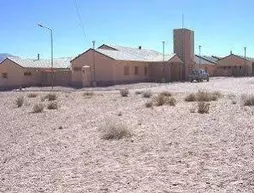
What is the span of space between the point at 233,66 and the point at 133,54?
3282 centimetres

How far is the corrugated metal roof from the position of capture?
195 feet

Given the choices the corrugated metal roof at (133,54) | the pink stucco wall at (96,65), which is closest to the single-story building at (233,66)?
the corrugated metal roof at (133,54)

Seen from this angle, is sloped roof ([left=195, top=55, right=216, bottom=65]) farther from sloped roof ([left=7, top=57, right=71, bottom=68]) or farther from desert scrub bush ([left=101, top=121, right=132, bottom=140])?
desert scrub bush ([left=101, top=121, right=132, bottom=140])

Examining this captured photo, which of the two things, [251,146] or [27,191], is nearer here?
[27,191]

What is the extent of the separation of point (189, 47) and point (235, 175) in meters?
66.2

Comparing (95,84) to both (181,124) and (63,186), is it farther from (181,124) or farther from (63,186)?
(63,186)

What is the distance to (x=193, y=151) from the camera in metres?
11.0

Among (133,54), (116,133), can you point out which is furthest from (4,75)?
(116,133)

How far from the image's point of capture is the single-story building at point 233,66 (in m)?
92.8

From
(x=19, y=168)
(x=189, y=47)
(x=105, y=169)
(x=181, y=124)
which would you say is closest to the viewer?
(x=105, y=169)

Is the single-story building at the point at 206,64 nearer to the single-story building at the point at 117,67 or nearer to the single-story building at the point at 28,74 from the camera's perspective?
the single-story building at the point at 117,67

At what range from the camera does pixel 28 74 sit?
207 ft

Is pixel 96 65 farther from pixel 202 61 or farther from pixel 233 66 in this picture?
pixel 233 66

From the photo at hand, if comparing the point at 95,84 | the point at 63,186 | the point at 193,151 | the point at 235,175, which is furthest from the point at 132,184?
the point at 95,84
